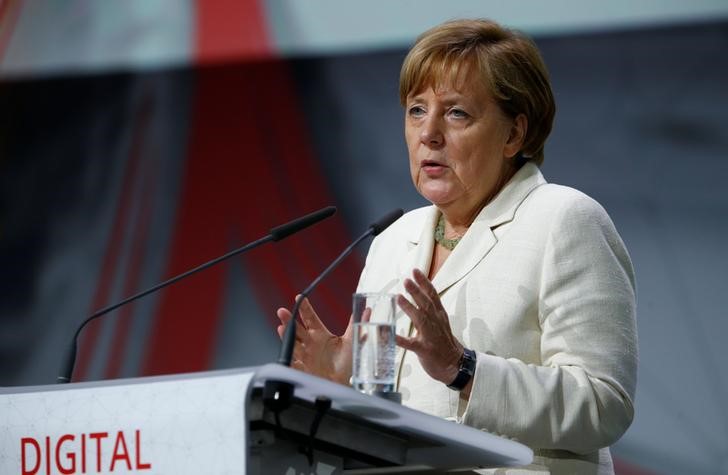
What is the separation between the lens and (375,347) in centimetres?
176

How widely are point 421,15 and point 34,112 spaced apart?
5.37 ft

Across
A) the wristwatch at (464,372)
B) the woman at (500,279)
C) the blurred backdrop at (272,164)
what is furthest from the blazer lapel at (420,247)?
the blurred backdrop at (272,164)

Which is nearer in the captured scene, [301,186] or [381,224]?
[381,224]

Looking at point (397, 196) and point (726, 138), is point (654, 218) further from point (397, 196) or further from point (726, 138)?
point (397, 196)

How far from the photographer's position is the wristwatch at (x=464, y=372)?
180 cm

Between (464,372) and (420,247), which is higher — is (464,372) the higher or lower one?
the lower one

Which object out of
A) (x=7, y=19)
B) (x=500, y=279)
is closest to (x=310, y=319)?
(x=500, y=279)

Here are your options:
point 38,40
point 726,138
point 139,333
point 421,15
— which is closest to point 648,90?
point 726,138

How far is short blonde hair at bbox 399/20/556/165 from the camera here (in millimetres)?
2164

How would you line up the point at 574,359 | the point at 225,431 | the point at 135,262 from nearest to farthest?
the point at 225,431 < the point at 574,359 < the point at 135,262

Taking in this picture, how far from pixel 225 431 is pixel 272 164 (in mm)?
2666

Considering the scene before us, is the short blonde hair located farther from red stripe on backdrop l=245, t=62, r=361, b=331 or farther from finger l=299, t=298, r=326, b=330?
red stripe on backdrop l=245, t=62, r=361, b=331

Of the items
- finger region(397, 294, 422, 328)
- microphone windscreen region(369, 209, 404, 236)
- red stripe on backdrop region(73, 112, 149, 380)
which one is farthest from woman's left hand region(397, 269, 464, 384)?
red stripe on backdrop region(73, 112, 149, 380)

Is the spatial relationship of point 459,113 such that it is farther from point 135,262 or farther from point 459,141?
point 135,262
